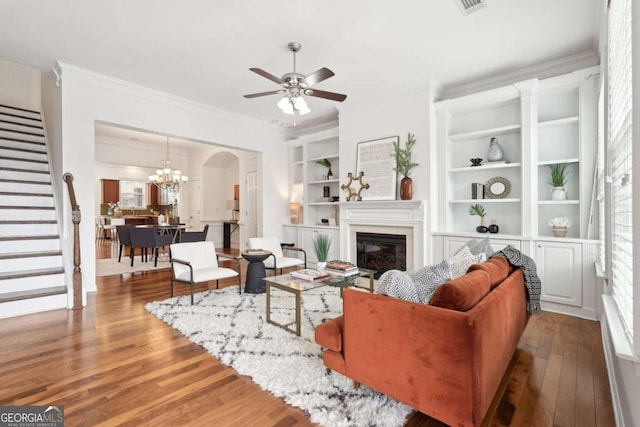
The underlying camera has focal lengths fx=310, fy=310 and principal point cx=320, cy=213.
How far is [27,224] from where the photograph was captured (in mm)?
4219

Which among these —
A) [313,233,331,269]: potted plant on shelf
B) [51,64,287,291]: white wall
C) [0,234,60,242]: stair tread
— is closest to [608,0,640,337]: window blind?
[313,233,331,269]: potted plant on shelf

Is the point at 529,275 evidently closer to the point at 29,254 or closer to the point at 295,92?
the point at 295,92

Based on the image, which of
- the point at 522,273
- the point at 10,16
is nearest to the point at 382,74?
the point at 522,273

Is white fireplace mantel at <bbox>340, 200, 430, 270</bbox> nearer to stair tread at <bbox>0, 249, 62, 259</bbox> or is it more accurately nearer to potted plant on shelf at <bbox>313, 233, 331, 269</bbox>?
potted plant on shelf at <bbox>313, 233, 331, 269</bbox>

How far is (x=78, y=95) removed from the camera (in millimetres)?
4355

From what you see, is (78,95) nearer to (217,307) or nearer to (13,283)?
(13,283)

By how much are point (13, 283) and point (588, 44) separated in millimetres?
7283

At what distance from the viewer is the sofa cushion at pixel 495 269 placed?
2.05 meters

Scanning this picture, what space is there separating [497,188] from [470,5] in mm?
2433

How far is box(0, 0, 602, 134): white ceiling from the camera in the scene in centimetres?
301

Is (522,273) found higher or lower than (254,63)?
lower

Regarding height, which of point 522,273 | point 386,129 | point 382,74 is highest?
point 382,74

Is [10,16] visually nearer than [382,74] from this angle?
Yes

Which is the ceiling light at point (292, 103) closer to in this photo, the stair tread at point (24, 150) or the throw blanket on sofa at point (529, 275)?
the throw blanket on sofa at point (529, 275)
